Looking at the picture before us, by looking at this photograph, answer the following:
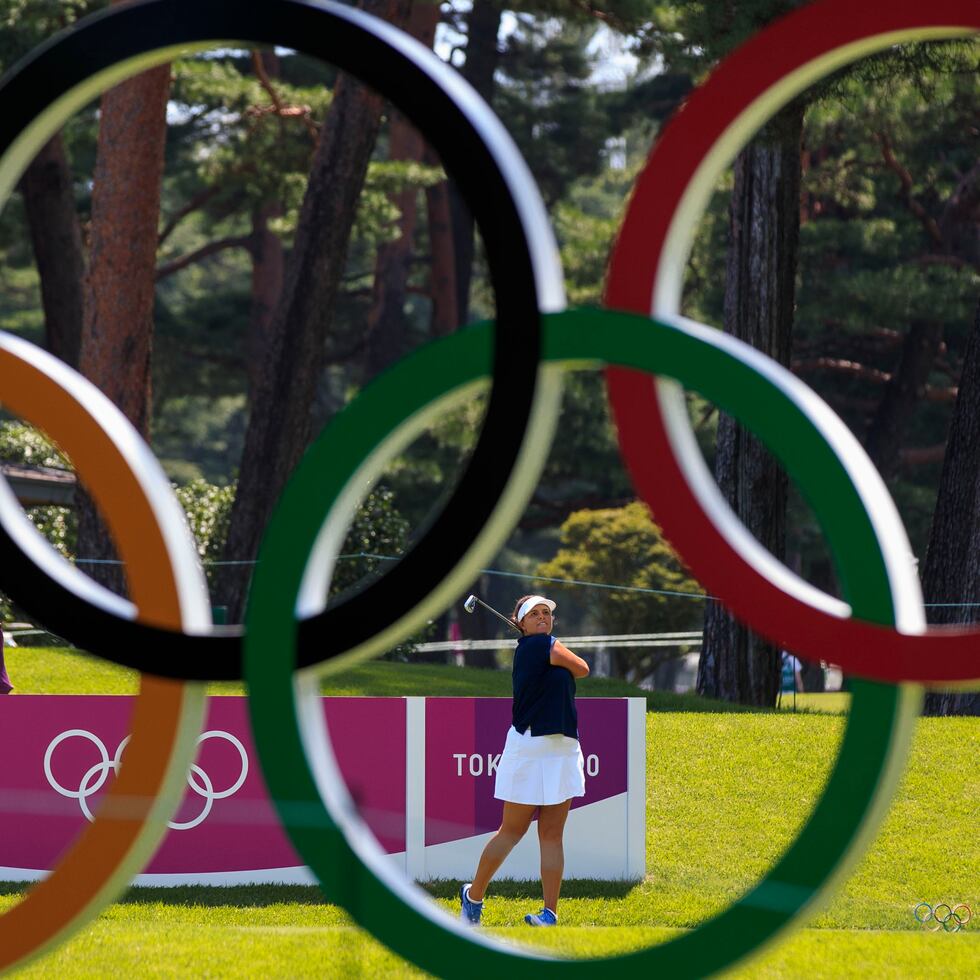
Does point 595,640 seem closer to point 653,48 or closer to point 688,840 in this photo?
point 653,48

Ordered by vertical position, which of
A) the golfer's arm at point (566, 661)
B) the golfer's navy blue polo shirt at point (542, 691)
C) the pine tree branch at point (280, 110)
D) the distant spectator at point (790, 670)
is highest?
the pine tree branch at point (280, 110)

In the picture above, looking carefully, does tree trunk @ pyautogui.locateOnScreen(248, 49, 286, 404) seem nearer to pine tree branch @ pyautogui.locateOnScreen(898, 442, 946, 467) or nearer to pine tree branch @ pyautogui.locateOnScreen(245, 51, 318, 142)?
pine tree branch @ pyautogui.locateOnScreen(245, 51, 318, 142)

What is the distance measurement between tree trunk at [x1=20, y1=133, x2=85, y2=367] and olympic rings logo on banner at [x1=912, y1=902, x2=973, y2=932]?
16.7 metres

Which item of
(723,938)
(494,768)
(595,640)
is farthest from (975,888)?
(595,640)

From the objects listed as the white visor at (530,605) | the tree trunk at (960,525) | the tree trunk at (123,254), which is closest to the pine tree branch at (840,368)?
the tree trunk at (960,525)

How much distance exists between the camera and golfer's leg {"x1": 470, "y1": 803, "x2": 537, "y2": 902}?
9.11m

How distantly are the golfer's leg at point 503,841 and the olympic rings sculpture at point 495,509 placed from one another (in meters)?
3.77

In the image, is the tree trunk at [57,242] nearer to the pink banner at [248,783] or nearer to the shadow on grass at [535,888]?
the pink banner at [248,783]

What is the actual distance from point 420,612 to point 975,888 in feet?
24.7

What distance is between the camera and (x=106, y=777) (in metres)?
10.6

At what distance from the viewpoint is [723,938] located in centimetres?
505

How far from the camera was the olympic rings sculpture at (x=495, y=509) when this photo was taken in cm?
507

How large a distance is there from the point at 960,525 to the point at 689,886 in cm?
699

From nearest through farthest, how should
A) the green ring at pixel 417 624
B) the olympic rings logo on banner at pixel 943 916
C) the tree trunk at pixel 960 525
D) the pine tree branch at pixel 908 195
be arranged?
the green ring at pixel 417 624
the olympic rings logo on banner at pixel 943 916
the tree trunk at pixel 960 525
the pine tree branch at pixel 908 195
